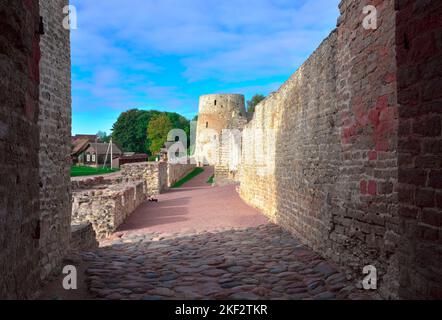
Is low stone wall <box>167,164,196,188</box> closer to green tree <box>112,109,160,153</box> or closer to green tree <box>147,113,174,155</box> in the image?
green tree <box>147,113,174,155</box>

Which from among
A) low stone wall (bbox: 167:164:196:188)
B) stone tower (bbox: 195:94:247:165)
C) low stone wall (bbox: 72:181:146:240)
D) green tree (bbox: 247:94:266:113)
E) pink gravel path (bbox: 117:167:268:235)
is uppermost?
green tree (bbox: 247:94:266:113)

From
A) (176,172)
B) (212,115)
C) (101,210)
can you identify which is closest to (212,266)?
(101,210)

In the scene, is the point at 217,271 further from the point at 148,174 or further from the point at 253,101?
the point at 253,101

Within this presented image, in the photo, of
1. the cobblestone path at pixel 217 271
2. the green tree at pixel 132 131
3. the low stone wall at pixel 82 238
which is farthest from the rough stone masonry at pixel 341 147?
A: the green tree at pixel 132 131

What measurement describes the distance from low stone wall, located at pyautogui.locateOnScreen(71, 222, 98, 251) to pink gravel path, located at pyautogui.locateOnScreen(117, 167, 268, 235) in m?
2.15

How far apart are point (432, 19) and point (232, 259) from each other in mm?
5582

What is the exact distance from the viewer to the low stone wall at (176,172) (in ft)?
96.1

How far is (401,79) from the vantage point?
11.5ft

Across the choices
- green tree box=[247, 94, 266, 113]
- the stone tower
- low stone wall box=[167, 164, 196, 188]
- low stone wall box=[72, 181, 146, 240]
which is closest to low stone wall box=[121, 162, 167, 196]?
low stone wall box=[167, 164, 196, 188]

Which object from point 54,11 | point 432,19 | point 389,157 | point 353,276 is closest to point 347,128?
point 389,157

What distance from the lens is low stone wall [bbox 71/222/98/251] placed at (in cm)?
A: 863

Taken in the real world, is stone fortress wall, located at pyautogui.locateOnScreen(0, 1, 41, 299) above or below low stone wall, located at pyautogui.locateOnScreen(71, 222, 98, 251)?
above

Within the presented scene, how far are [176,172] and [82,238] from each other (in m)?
23.5

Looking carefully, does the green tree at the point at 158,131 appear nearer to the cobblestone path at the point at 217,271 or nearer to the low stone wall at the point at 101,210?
the low stone wall at the point at 101,210
